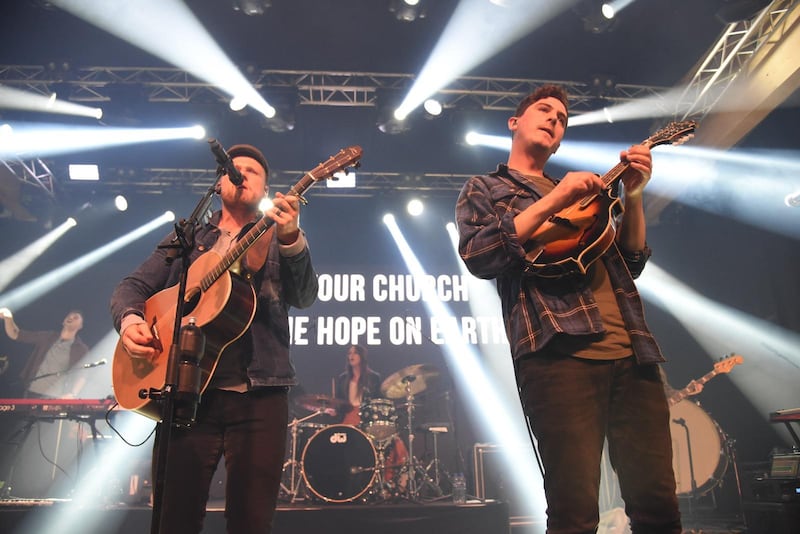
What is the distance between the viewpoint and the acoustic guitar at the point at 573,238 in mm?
1937

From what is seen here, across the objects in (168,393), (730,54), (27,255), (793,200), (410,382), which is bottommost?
(168,393)

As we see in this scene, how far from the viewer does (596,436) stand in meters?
1.72

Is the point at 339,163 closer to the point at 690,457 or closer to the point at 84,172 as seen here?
the point at 690,457

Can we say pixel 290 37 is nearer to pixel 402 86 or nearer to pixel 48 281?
pixel 402 86

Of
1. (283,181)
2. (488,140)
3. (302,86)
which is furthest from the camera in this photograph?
(283,181)

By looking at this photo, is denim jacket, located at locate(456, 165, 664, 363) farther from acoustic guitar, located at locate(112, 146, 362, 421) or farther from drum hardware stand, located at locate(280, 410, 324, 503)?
drum hardware stand, located at locate(280, 410, 324, 503)

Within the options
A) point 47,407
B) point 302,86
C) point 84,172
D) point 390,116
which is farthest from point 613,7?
point 84,172

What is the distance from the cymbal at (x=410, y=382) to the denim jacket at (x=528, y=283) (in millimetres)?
5830

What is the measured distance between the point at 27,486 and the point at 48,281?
3393 mm

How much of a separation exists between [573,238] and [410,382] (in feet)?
20.1

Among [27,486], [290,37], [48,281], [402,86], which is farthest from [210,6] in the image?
[27,486]

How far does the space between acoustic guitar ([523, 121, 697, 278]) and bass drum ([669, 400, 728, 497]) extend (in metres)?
5.69

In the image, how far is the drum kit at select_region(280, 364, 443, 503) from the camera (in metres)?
6.03

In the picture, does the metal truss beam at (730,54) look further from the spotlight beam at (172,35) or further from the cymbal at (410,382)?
the spotlight beam at (172,35)
